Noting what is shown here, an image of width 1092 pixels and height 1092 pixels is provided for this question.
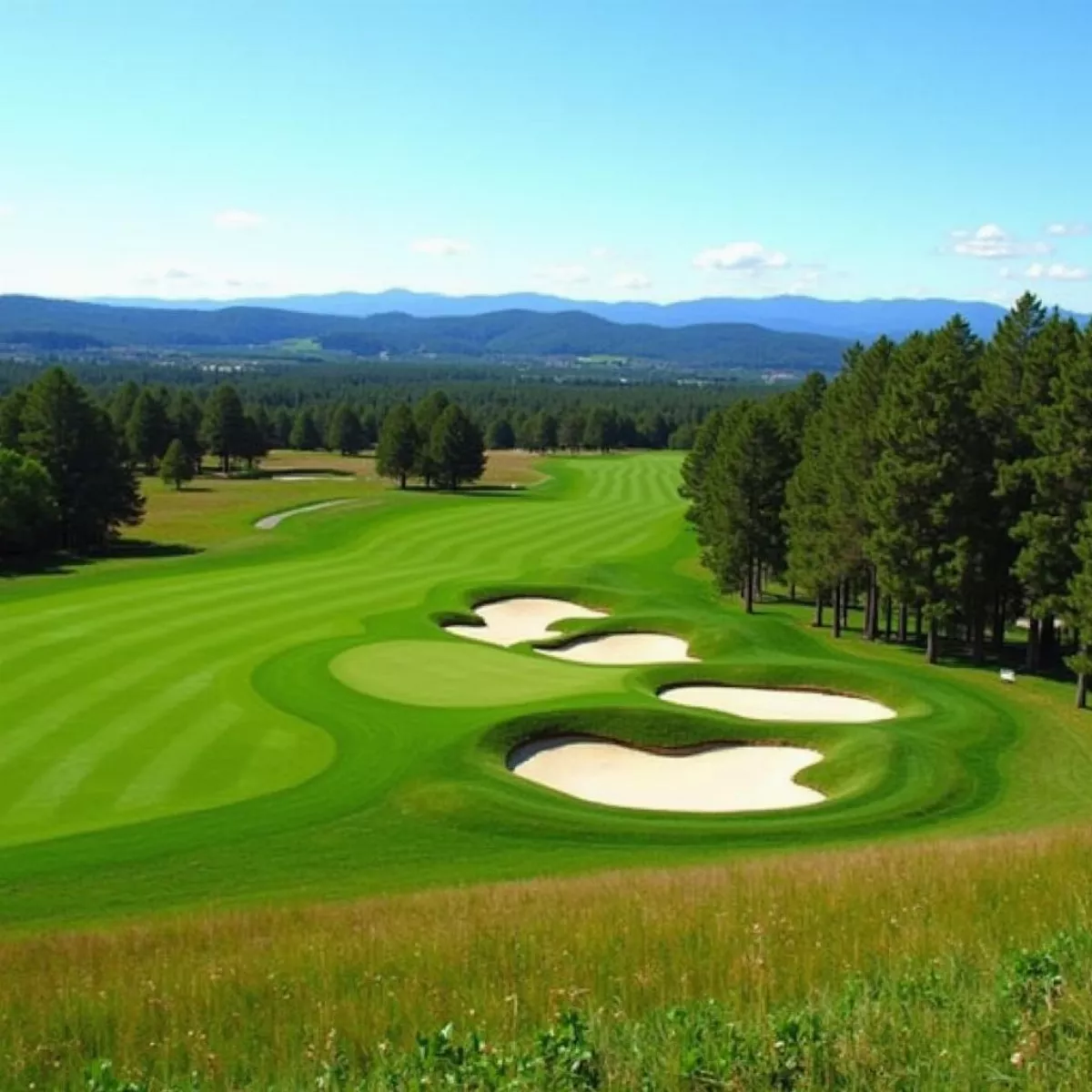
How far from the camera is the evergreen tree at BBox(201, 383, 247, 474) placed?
11962 centimetres

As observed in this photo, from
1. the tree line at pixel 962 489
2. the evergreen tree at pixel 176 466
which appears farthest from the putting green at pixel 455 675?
the evergreen tree at pixel 176 466

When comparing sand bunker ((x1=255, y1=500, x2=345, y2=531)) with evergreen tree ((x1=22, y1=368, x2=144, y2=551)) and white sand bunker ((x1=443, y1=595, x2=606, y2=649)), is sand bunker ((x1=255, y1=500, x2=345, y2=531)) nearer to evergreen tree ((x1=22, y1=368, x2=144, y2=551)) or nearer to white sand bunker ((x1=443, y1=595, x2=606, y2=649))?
evergreen tree ((x1=22, y1=368, x2=144, y2=551))

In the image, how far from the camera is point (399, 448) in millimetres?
110250

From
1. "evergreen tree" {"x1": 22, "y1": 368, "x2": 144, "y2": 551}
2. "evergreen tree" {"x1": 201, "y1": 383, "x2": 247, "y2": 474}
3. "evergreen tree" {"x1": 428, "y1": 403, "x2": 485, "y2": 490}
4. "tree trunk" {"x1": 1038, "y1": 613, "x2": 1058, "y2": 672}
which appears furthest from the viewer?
"evergreen tree" {"x1": 201, "y1": 383, "x2": 247, "y2": 474}

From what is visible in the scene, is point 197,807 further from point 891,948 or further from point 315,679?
point 891,948

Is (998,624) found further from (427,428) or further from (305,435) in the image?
(305,435)

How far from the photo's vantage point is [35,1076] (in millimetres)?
7457

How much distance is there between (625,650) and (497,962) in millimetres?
33496

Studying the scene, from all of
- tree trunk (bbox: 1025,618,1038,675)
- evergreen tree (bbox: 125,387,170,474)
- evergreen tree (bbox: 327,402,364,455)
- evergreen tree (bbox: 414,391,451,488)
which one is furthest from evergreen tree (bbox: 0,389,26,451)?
evergreen tree (bbox: 327,402,364,455)

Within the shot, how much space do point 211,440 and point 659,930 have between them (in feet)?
384

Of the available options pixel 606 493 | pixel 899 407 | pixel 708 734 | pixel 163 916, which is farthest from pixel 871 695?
pixel 606 493

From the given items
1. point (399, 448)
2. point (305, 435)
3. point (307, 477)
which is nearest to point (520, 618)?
point (399, 448)

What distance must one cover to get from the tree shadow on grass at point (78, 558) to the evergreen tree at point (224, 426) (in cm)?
4734

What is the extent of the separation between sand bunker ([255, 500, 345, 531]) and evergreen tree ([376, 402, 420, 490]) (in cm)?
1550
